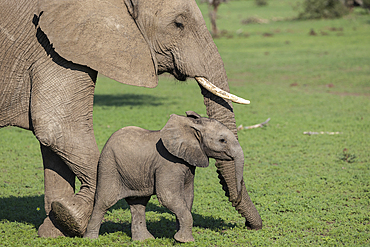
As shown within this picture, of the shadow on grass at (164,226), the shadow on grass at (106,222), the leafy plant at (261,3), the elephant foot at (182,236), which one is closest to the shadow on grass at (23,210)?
the shadow on grass at (106,222)

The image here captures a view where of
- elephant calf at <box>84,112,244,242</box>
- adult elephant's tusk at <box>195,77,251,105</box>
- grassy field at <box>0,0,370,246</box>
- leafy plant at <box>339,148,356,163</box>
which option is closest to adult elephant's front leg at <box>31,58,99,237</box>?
elephant calf at <box>84,112,244,242</box>

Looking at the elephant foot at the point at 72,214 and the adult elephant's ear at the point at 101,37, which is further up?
the adult elephant's ear at the point at 101,37

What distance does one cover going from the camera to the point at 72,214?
4484 mm

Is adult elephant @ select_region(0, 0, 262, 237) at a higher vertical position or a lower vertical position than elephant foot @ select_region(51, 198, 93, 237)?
higher

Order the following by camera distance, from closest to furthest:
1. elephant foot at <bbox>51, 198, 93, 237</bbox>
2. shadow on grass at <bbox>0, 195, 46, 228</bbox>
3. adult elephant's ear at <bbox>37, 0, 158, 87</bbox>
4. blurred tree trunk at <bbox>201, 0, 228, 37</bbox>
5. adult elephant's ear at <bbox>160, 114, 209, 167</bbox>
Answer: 1. adult elephant's ear at <bbox>37, 0, 158, 87</bbox>
2. adult elephant's ear at <bbox>160, 114, 209, 167</bbox>
3. elephant foot at <bbox>51, 198, 93, 237</bbox>
4. shadow on grass at <bbox>0, 195, 46, 228</bbox>
5. blurred tree trunk at <bbox>201, 0, 228, 37</bbox>

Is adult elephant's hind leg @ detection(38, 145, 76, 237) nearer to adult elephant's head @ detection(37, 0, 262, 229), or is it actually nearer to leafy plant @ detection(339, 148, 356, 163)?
adult elephant's head @ detection(37, 0, 262, 229)

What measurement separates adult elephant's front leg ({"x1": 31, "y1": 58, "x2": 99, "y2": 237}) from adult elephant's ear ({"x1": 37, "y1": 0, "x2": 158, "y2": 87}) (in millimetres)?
165

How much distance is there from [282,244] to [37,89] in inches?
105

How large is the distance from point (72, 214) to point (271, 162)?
13.2 feet

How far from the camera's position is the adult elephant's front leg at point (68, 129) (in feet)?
13.9

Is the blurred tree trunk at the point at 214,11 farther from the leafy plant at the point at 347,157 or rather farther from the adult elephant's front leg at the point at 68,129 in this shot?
the adult elephant's front leg at the point at 68,129

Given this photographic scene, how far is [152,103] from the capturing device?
12.5 metres

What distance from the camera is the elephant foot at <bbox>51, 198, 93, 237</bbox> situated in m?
4.46

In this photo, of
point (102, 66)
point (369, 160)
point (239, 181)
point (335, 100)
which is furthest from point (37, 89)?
point (335, 100)
